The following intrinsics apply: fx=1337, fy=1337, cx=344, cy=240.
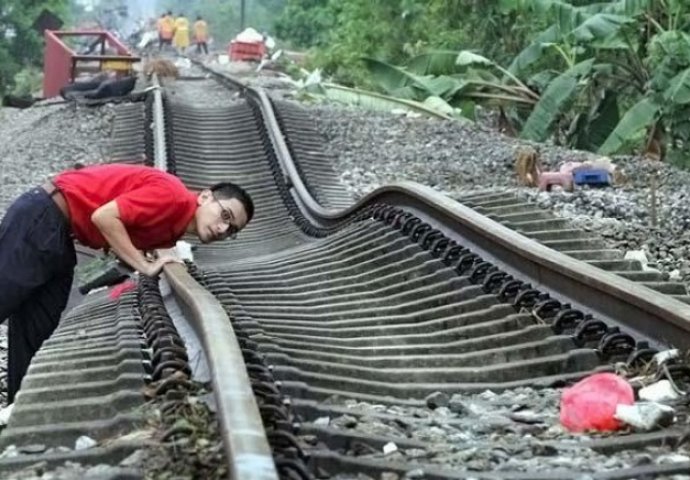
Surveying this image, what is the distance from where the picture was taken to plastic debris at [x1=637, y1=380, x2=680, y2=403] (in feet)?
13.0

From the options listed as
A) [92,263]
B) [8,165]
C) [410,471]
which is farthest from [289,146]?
[410,471]

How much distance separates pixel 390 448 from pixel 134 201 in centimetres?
189

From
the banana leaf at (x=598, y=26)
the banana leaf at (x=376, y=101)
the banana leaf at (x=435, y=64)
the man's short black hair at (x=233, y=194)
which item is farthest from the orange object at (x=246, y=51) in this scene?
the man's short black hair at (x=233, y=194)

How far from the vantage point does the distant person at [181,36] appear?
42.6 metres

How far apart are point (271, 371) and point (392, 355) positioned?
3.31 feet

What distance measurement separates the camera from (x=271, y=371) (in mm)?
4227

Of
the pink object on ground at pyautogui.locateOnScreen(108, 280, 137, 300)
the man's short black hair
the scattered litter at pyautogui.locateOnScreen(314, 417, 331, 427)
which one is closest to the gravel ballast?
the pink object on ground at pyautogui.locateOnScreen(108, 280, 137, 300)

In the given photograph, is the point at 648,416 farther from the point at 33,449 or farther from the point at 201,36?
the point at 201,36

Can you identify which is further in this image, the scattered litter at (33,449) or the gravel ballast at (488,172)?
the gravel ballast at (488,172)

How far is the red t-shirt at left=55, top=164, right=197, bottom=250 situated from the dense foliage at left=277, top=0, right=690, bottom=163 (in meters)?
10.7

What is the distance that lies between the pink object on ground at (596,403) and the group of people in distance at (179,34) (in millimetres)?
39085

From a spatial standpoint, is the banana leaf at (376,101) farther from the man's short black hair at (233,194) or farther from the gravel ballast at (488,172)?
the man's short black hair at (233,194)

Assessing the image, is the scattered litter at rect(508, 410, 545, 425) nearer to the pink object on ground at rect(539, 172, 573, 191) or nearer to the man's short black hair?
the man's short black hair

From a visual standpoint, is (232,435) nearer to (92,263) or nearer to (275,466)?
(275,466)
